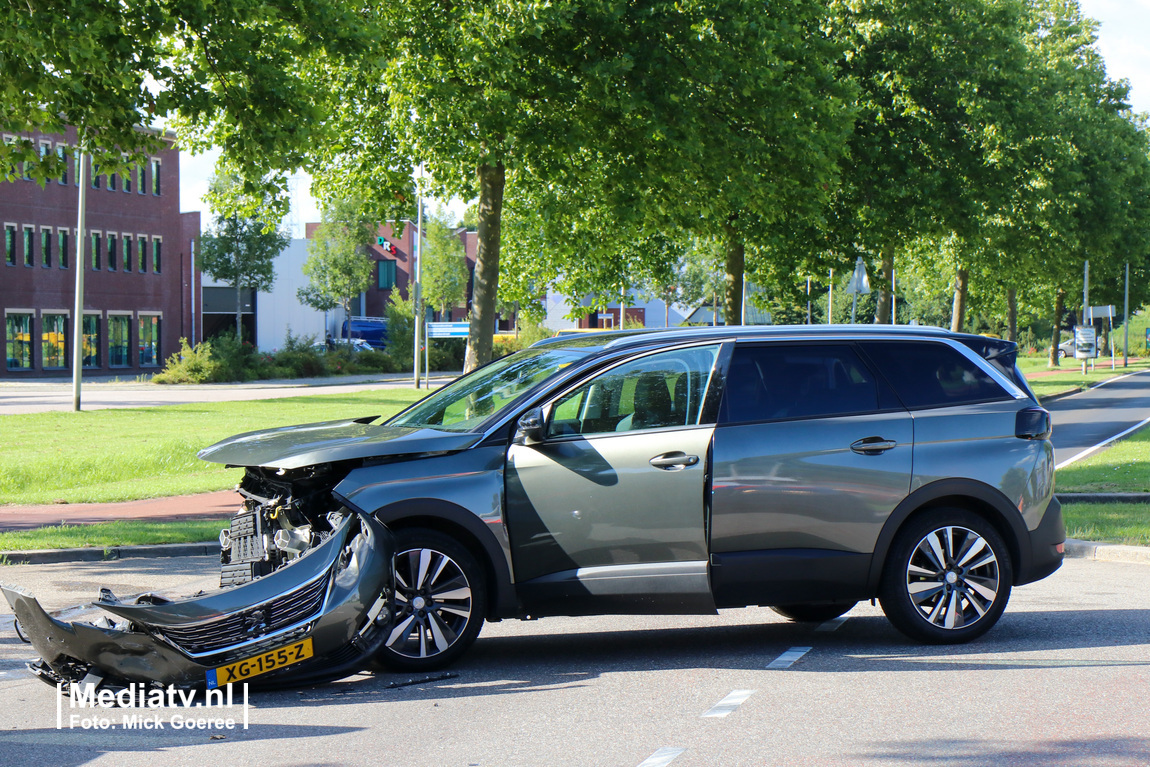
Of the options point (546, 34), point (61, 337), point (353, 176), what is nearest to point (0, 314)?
point (61, 337)

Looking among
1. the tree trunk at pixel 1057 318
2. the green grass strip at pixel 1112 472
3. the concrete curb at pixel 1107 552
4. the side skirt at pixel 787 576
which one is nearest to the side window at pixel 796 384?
the side skirt at pixel 787 576

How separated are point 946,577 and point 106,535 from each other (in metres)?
8.07

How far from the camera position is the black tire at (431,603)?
6.10 metres

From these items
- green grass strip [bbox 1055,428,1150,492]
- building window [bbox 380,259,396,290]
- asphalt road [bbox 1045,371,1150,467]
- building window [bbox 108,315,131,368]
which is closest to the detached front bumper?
green grass strip [bbox 1055,428,1150,492]

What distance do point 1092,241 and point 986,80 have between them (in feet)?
51.5

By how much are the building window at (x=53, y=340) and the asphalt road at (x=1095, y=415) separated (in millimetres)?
45053

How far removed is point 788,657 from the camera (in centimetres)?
670

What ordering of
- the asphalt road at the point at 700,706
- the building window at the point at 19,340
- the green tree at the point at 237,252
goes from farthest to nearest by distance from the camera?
the green tree at the point at 237,252
the building window at the point at 19,340
the asphalt road at the point at 700,706

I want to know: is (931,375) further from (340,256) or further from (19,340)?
(340,256)

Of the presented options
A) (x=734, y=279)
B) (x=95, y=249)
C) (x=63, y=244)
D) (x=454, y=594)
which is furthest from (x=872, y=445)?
(x=95, y=249)

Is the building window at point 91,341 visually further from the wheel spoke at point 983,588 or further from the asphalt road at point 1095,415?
the wheel spoke at point 983,588

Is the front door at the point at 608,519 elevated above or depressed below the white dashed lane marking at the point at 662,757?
above

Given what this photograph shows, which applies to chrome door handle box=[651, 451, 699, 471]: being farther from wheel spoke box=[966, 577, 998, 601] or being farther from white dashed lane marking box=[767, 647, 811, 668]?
wheel spoke box=[966, 577, 998, 601]

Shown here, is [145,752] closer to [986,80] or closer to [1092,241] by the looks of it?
[986,80]
